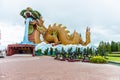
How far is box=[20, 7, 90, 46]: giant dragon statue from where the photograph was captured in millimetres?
41656

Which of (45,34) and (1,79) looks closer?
(1,79)

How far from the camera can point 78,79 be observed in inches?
321

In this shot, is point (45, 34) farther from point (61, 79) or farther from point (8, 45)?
point (61, 79)

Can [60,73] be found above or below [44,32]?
below

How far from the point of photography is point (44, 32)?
4238 cm

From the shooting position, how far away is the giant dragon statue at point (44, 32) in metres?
41.7

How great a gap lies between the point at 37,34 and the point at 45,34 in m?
1.77

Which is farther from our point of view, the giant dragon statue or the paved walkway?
the giant dragon statue

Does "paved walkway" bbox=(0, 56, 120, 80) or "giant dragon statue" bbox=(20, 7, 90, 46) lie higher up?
"giant dragon statue" bbox=(20, 7, 90, 46)

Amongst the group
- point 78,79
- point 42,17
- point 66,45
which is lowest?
point 78,79

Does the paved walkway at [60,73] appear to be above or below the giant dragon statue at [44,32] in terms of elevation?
below

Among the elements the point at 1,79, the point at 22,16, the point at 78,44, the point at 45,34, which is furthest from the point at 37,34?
the point at 1,79

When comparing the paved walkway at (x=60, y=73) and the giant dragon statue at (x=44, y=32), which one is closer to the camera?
the paved walkway at (x=60, y=73)

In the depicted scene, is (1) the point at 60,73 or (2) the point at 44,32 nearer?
(1) the point at 60,73
